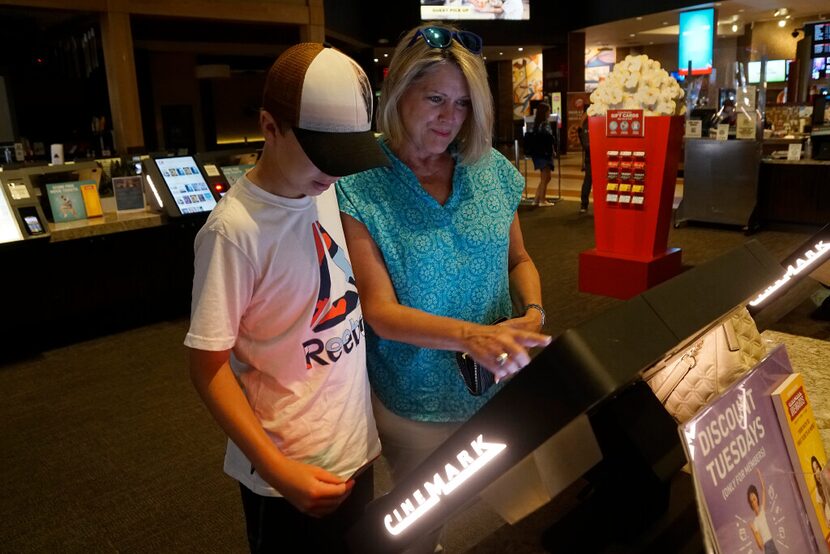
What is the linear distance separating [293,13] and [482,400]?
922 centimetres

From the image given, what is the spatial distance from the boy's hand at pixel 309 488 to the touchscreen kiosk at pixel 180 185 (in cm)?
414

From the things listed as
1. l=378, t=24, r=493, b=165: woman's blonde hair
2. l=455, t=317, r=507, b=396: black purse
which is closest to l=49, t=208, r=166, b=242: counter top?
l=378, t=24, r=493, b=165: woman's blonde hair

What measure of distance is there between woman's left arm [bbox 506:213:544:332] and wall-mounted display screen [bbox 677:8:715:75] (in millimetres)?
13192

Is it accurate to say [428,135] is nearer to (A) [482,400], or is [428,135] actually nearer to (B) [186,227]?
(A) [482,400]

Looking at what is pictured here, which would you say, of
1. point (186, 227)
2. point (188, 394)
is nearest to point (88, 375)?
point (188, 394)

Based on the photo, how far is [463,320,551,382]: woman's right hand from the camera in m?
0.74

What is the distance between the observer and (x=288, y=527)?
1.07m

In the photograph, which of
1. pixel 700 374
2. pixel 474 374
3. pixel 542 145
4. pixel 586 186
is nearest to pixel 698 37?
pixel 542 145

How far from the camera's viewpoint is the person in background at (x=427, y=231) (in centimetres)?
119

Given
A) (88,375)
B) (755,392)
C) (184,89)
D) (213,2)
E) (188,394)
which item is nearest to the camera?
(755,392)

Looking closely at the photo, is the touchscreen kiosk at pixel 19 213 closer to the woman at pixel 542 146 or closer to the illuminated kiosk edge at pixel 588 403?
the illuminated kiosk edge at pixel 588 403

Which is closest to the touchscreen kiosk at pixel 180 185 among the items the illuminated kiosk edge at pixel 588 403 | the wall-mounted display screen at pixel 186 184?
the wall-mounted display screen at pixel 186 184

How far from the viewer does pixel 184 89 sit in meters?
13.5

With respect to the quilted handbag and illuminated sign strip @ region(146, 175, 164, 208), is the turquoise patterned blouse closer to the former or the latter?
the quilted handbag
